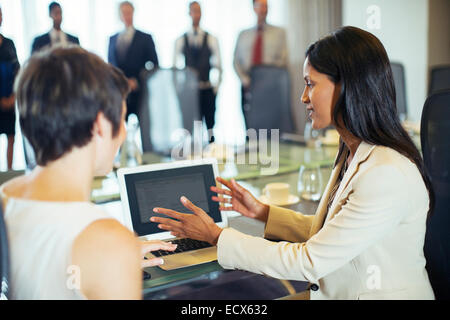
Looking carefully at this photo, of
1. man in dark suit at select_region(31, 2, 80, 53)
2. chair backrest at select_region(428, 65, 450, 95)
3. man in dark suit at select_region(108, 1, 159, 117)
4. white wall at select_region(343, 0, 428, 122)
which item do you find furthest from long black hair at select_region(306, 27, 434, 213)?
white wall at select_region(343, 0, 428, 122)

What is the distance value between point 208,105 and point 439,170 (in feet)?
12.7

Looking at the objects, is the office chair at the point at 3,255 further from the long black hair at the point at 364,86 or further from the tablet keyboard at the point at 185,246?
the long black hair at the point at 364,86

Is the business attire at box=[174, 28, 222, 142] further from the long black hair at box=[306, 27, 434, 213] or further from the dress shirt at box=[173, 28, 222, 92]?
the long black hair at box=[306, 27, 434, 213]

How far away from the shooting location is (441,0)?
5.39 m

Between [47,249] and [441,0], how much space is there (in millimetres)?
5641

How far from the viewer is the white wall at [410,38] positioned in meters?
5.39

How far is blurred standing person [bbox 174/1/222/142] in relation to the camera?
5203mm

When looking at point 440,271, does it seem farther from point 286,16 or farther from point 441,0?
point 286,16

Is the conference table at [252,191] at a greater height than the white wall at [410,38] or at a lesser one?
lesser

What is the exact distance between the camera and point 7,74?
2967 millimetres

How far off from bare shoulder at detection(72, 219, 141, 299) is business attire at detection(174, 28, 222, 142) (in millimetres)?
4504

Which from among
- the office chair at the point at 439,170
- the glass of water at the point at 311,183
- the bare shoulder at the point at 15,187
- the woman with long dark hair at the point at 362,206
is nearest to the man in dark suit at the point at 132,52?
the glass of water at the point at 311,183

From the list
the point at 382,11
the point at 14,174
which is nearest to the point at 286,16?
the point at 382,11

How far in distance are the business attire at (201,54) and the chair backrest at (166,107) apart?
1794mm
